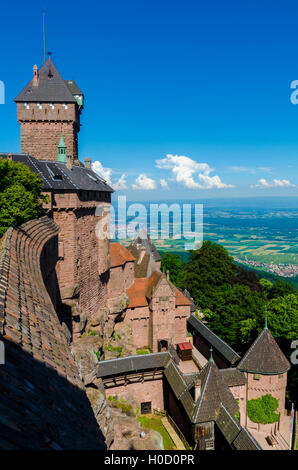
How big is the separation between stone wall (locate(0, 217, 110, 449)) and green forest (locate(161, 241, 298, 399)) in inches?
848

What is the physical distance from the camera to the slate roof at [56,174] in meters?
20.2

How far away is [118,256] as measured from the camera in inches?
1244

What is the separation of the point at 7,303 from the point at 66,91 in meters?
25.1

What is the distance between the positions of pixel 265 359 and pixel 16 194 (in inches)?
825

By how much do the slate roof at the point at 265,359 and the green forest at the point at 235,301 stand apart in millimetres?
2138

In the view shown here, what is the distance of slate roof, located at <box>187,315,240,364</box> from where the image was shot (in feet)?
87.3

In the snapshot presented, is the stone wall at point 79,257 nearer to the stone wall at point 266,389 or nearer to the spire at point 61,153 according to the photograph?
the spire at point 61,153

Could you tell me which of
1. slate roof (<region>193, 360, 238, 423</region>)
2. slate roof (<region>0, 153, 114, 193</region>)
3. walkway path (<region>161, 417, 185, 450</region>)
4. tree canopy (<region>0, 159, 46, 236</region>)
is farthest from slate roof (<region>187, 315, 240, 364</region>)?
tree canopy (<region>0, 159, 46, 236</region>)

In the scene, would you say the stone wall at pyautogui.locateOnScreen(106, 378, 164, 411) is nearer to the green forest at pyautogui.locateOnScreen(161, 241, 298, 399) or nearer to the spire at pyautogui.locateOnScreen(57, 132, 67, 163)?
the green forest at pyautogui.locateOnScreen(161, 241, 298, 399)

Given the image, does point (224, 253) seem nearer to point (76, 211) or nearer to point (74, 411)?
point (76, 211)

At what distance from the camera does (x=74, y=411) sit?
4.41 m

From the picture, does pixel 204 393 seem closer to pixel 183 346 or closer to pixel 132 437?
pixel 132 437

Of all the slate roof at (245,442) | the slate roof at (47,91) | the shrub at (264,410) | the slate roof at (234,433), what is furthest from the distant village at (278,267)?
the slate roof at (47,91)

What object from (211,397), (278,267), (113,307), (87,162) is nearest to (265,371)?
(211,397)
